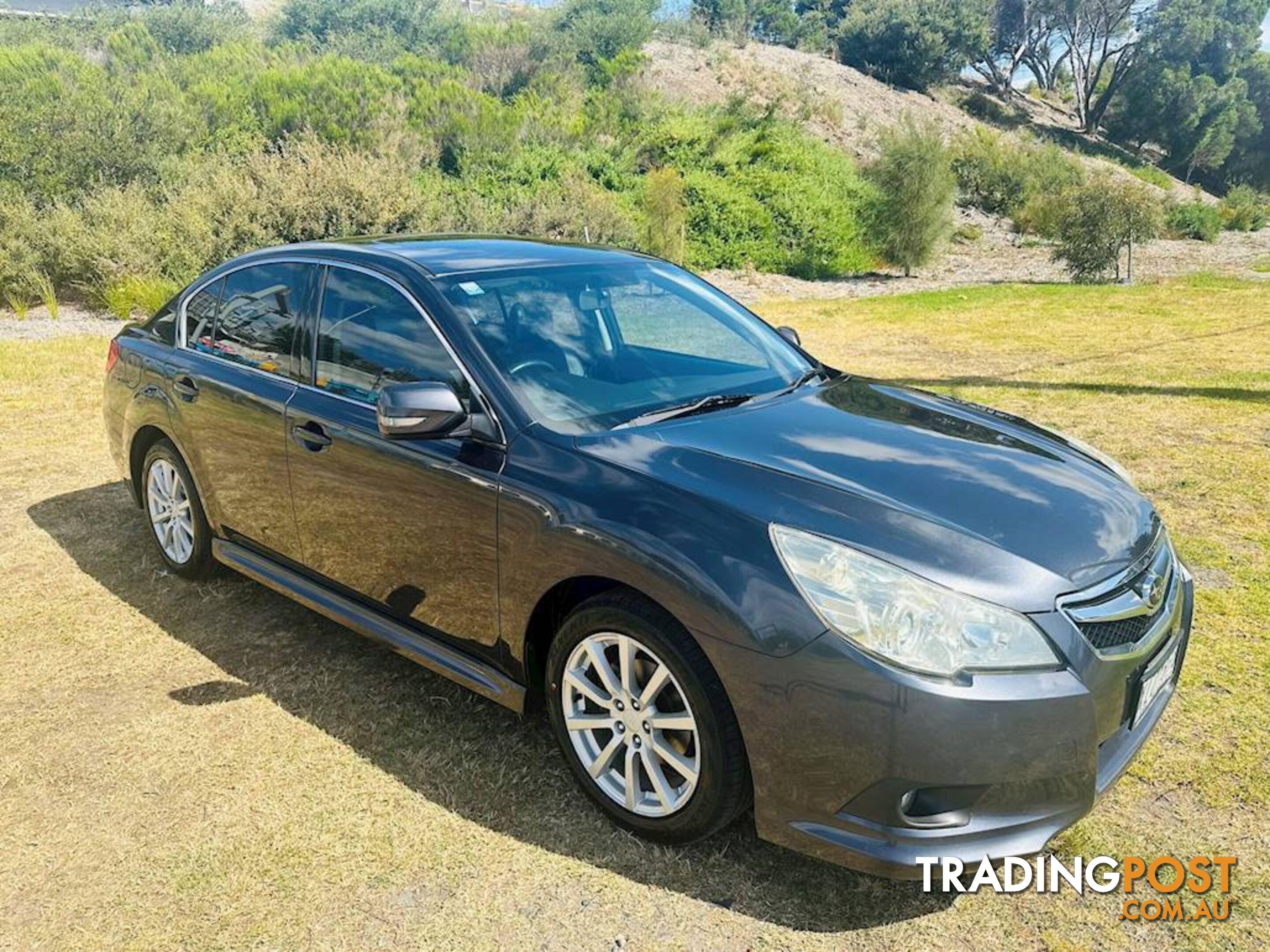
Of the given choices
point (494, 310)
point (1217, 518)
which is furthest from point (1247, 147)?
point (494, 310)

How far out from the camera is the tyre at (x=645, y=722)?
94.7 inches

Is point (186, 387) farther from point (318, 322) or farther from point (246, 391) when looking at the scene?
point (318, 322)

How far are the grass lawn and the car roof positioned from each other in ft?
5.24

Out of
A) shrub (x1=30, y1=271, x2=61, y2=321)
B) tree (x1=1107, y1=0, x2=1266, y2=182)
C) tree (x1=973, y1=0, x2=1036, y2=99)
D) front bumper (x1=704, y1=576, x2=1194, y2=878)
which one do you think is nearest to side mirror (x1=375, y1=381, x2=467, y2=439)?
front bumper (x1=704, y1=576, x2=1194, y2=878)

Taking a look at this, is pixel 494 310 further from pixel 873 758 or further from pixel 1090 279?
pixel 1090 279

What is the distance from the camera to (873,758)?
85.5 inches

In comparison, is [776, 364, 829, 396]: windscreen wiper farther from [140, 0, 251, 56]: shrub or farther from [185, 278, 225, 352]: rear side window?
[140, 0, 251, 56]: shrub

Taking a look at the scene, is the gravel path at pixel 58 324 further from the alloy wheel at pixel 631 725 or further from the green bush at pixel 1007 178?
the green bush at pixel 1007 178

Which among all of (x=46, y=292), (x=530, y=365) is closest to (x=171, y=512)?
(x=530, y=365)

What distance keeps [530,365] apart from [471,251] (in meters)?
0.87

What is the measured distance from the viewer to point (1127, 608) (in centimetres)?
242

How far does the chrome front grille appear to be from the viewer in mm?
2303

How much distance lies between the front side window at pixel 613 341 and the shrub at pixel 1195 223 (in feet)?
99.3

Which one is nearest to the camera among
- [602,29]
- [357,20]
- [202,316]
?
[202,316]
